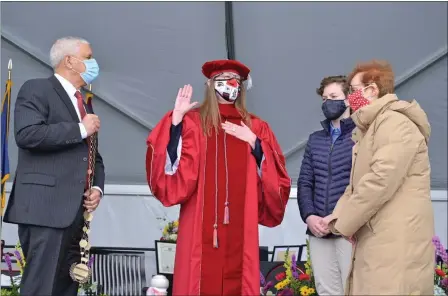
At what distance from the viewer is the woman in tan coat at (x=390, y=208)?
3521mm

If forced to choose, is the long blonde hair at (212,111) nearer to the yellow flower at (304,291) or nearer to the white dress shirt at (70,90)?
the white dress shirt at (70,90)

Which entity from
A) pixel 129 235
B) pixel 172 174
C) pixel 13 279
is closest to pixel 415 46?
pixel 129 235

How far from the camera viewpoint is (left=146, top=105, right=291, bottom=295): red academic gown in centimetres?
403

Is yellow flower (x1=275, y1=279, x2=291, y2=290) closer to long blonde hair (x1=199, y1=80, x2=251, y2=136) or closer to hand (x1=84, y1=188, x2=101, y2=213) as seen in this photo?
long blonde hair (x1=199, y1=80, x2=251, y2=136)

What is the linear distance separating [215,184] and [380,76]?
3.25 ft

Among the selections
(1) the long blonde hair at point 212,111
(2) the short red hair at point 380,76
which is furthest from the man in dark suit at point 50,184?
(2) the short red hair at point 380,76

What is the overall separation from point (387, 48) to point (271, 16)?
988mm

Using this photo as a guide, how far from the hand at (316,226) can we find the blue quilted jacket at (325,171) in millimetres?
→ 63

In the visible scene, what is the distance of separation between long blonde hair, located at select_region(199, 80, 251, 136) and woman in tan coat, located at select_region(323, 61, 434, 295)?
0.81 metres

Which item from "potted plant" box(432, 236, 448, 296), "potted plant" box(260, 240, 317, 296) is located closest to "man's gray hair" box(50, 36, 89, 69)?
"potted plant" box(260, 240, 317, 296)

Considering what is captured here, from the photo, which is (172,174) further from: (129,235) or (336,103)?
(129,235)

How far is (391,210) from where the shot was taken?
3574mm

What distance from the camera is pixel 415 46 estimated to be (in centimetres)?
661

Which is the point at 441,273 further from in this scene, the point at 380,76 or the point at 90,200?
the point at 90,200
